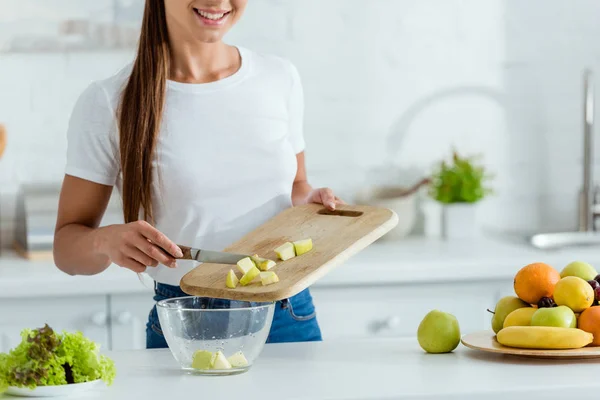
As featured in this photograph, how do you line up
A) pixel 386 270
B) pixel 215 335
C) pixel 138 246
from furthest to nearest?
1. pixel 386 270
2. pixel 138 246
3. pixel 215 335

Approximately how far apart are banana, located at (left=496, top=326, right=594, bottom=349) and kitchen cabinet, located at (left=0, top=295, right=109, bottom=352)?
1390 mm

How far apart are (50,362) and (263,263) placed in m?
0.39

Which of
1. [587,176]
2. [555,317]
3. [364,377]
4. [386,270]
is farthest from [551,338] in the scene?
[587,176]

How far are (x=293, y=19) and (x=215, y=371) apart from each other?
1990 millimetres

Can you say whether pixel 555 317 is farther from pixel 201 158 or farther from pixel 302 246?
pixel 201 158

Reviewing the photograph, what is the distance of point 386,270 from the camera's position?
2754 millimetres

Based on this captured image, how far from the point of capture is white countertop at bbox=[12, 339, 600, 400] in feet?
4.81

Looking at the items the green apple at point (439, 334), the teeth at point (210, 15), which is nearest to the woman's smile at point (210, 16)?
the teeth at point (210, 15)

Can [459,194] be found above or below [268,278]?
below

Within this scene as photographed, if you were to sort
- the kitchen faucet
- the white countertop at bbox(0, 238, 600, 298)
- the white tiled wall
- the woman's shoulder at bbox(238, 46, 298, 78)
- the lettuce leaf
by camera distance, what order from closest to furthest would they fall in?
the lettuce leaf, the woman's shoulder at bbox(238, 46, 298, 78), the white countertop at bbox(0, 238, 600, 298), the white tiled wall, the kitchen faucet

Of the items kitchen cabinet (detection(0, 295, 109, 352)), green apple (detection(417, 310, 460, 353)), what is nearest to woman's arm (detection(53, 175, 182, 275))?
green apple (detection(417, 310, 460, 353))

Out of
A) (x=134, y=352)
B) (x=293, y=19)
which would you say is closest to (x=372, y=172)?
(x=293, y=19)

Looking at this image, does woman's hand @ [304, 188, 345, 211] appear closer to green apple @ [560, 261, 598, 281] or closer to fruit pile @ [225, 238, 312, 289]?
fruit pile @ [225, 238, 312, 289]

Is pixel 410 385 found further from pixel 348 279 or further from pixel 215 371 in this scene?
pixel 348 279
